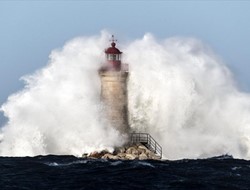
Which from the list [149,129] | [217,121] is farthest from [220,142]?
[149,129]

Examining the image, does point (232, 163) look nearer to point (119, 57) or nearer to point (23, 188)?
point (119, 57)

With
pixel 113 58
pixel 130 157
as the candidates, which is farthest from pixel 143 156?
pixel 113 58

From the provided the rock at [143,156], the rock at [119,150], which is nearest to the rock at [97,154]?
the rock at [119,150]

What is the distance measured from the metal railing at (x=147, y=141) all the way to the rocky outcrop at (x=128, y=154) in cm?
133

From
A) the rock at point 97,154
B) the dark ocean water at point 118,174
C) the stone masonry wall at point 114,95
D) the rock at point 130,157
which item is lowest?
the dark ocean water at point 118,174

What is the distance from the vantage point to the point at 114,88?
120ft

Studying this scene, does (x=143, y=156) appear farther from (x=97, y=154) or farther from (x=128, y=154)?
(x=97, y=154)

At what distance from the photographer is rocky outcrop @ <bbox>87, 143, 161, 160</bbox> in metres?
35.4

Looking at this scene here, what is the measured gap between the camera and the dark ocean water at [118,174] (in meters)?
26.3

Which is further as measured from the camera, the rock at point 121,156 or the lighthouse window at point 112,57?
the lighthouse window at point 112,57

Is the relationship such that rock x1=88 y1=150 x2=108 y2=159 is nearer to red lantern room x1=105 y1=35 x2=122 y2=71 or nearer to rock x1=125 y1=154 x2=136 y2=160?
rock x1=125 y1=154 x2=136 y2=160

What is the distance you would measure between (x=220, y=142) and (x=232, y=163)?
6.11 metres

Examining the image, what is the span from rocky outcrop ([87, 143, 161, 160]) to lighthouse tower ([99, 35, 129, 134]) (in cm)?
137

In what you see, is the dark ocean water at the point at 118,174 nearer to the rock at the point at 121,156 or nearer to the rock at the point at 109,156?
the rock at the point at 109,156
